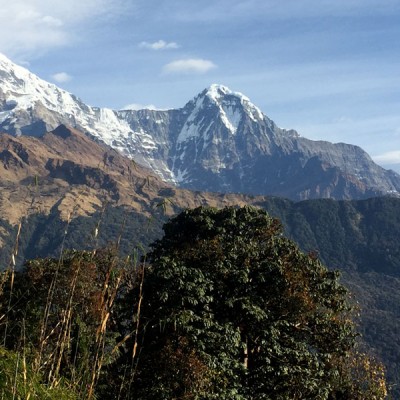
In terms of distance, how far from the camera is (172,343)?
64.8 feet

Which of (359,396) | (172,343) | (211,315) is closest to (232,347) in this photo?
(211,315)

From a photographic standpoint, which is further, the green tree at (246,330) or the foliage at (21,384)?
the green tree at (246,330)

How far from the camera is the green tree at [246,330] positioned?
1934 centimetres

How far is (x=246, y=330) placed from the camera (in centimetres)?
2395

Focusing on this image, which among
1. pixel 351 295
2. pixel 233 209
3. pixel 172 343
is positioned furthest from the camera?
pixel 233 209

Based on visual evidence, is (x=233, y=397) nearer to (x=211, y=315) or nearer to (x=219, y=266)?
(x=211, y=315)

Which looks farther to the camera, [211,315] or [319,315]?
[319,315]

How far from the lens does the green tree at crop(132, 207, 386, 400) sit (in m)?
19.3

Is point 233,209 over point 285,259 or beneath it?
over

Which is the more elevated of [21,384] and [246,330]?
[21,384]

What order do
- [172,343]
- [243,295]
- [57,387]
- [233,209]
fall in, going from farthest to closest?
[233,209] < [243,295] < [172,343] < [57,387]

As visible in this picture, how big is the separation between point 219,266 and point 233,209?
16.3 metres

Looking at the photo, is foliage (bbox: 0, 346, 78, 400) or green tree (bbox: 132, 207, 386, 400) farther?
green tree (bbox: 132, 207, 386, 400)

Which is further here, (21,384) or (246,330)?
(246,330)
